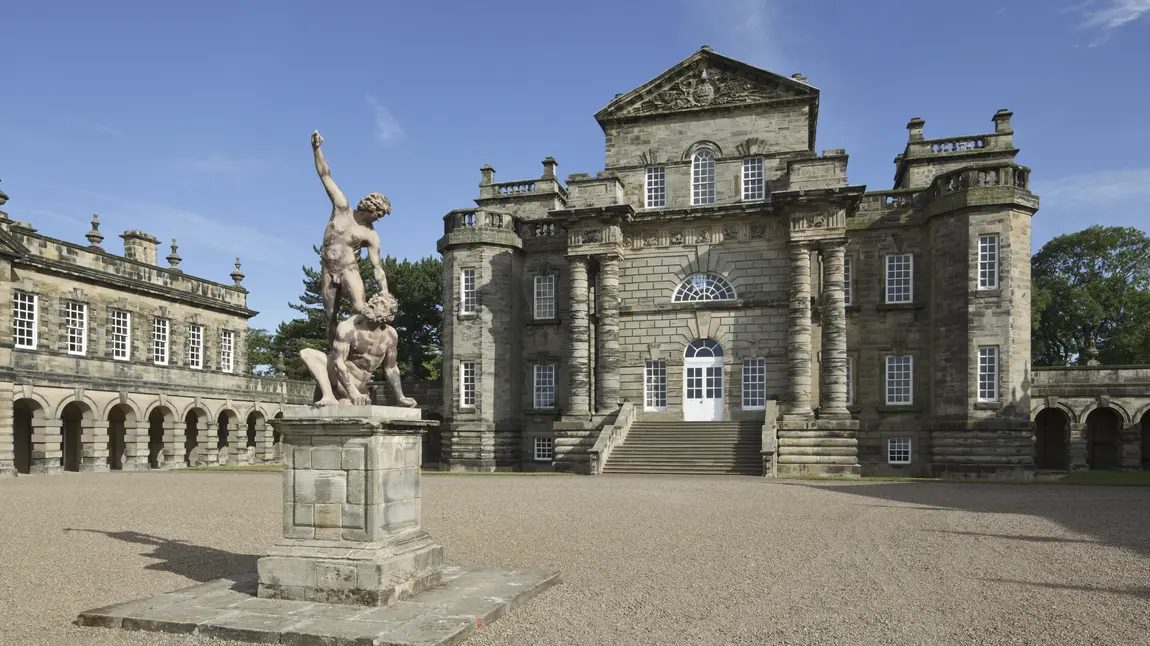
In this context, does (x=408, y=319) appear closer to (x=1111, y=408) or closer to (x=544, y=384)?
(x=544, y=384)

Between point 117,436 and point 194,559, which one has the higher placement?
point 194,559

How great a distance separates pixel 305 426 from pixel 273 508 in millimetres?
9850

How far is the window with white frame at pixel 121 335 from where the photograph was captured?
34094 millimetres

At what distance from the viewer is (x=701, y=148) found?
110 ft

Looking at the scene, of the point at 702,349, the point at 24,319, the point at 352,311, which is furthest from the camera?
the point at 702,349

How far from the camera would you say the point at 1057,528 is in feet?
45.8

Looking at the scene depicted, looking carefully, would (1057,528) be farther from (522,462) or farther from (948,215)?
(522,462)

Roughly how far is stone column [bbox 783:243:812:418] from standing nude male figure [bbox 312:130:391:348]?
72.8 feet

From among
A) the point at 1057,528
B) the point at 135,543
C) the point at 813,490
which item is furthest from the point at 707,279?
the point at 135,543

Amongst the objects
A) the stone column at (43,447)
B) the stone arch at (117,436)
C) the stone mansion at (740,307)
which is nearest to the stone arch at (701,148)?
the stone mansion at (740,307)

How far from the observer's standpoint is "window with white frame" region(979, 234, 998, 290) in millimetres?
28703

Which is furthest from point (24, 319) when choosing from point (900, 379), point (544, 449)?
point (900, 379)

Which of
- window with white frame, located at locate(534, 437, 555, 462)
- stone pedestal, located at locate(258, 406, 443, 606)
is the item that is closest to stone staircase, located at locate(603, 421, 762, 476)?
window with white frame, located at locate(534, 437, 555, 462)

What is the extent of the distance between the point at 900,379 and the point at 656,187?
11635 millimetres
